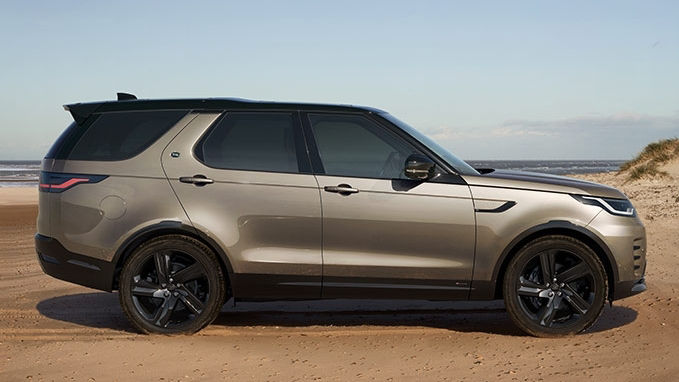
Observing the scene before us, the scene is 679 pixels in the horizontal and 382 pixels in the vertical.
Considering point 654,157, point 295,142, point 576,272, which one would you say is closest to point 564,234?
point 576,272

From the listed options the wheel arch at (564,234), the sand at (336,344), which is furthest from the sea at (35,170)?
the wheel arch at (564,234)

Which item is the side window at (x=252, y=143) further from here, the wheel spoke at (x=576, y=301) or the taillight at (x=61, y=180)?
the wheel spoke at (x=576, y=301)

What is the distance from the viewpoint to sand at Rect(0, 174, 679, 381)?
18.2 feet

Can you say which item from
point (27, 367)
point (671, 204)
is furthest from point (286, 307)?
point (671, 204)

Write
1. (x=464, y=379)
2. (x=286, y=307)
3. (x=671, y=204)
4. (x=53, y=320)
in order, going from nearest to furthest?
(x=464, y=379) → (x=53, y=320) → (x=286, y=307) → (x=671, y=204)

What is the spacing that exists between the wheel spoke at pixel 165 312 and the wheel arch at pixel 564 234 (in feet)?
8.32

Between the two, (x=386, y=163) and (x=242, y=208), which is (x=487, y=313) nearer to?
(x=386, y=163)

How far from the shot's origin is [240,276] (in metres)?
6.65

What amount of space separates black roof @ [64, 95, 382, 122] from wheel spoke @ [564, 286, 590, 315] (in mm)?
2070

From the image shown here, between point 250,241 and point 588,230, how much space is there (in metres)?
2.60

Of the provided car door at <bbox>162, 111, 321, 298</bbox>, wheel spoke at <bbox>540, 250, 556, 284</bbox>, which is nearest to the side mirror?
car door at <bbox>162, 111, 321, 298</bbox>

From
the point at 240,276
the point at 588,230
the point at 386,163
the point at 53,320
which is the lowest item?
the point at 53,320

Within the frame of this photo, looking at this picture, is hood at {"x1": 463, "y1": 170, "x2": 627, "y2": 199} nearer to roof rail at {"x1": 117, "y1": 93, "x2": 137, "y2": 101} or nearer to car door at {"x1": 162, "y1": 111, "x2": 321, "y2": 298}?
car door at {"x1": 162, "y1": 111, "x2": 321, "y2": 298}

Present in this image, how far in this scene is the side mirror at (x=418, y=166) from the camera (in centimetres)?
638
